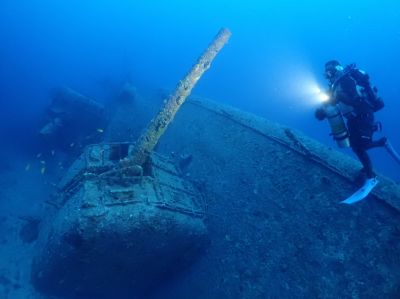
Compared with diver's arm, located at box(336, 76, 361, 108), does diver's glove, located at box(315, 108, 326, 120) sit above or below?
below

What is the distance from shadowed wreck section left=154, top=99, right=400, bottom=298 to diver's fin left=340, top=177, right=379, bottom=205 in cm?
12

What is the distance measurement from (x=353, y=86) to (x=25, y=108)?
17.7 m

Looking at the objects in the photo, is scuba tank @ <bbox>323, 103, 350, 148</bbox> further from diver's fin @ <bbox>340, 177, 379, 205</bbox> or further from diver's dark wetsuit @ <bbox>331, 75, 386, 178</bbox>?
diver's fin @ <bbox>340, 177, 379, 205</bbox>

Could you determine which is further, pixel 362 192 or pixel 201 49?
pixel 201 49

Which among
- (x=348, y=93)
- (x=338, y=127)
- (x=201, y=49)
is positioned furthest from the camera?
(x=201, y=49)

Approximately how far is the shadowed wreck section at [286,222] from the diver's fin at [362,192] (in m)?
0.12

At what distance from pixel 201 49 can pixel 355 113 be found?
53008 mm

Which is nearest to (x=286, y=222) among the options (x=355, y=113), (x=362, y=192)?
(x=362, y=192)

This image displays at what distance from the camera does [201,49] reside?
54469mm

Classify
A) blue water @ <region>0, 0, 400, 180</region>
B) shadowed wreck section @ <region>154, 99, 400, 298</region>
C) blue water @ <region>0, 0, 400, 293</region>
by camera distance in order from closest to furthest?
1. shadowed wreck section @ <region>154, 99, 400, 298</region>
2. blue water @ <region>0, 0, 400, 293</region>
3. blue water @ <region>0, 0, 400, 180</region>

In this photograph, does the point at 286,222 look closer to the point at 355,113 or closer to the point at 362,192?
the point at 362,192

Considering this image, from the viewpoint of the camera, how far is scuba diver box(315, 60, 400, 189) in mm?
4109

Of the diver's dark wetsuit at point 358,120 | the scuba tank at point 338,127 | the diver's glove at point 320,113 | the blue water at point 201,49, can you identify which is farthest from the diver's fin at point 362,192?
the blue water at point 201,49

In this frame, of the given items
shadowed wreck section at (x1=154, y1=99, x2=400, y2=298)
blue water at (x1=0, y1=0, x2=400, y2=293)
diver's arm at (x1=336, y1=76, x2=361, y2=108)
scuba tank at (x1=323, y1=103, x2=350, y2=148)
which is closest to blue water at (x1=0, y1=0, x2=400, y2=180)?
blue water at (x1=0, y1=0, x2=400, y2=293)
